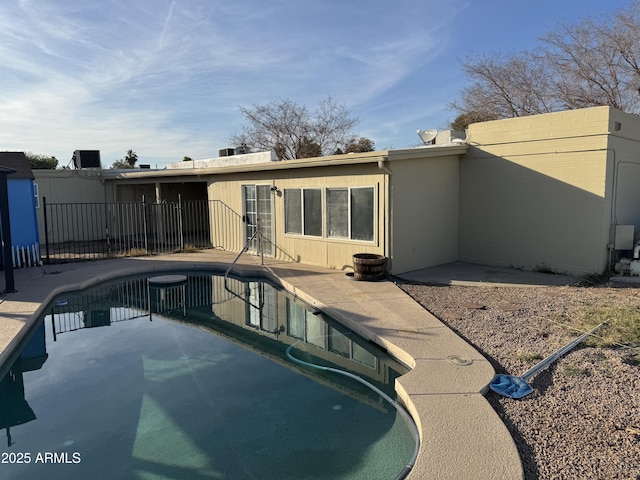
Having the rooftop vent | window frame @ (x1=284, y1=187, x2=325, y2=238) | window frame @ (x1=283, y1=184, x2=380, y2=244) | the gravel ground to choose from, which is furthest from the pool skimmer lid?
the rooftop vent

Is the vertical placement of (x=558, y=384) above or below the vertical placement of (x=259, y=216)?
below

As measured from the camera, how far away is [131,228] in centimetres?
1762

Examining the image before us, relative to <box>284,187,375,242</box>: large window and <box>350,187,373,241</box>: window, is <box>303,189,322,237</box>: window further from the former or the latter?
<box>350,187,373,241</box>: window

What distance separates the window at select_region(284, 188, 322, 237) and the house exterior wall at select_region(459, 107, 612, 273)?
135 inches

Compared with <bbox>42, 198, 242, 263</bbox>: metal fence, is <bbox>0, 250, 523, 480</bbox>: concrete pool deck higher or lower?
lower

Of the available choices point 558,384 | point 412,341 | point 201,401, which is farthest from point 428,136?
point 201,401

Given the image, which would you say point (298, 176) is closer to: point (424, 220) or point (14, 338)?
point (424, 220)

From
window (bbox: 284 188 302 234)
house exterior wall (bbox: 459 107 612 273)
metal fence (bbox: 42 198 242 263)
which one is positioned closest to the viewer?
house exterior wall (bbox: 459 107 612 273)

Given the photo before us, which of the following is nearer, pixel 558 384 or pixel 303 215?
pixel 558 384

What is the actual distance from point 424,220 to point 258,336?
473 centimetres

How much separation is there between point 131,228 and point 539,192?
14.6 metres

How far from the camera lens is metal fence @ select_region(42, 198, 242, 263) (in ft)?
43.5

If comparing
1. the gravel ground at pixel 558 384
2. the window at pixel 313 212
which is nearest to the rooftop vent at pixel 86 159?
the window at pixel 313 212

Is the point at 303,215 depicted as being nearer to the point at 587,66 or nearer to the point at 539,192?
the point at 539,192
